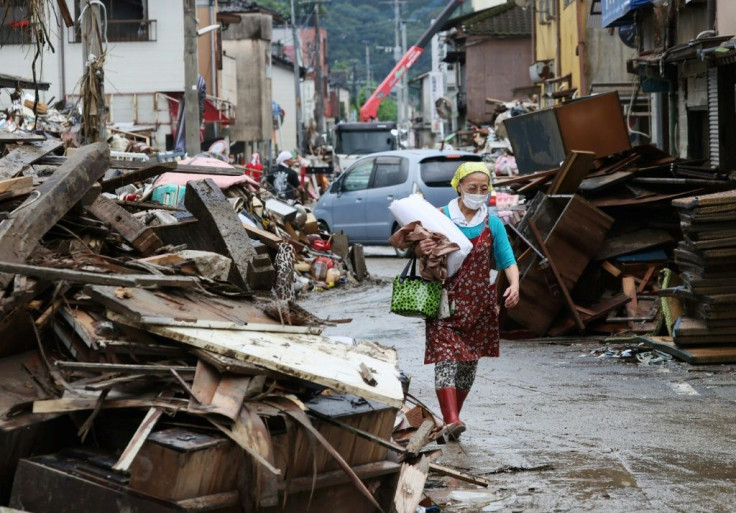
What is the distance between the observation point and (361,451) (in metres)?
5.54

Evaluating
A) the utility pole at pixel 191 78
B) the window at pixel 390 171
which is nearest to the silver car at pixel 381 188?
the window at pixel 390 171

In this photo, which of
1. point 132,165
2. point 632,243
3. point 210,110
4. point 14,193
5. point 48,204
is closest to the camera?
point 48,204

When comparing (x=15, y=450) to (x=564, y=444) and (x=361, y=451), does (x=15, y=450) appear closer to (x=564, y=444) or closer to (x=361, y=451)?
(x=361, y=451)

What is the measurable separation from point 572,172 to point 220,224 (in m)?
5.74

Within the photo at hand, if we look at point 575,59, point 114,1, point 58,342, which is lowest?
point 58,342

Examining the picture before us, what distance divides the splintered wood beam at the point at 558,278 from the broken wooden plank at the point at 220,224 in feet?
16.0

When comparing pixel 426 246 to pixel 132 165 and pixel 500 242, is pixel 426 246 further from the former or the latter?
pixel 132 165

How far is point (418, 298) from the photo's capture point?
796 centimetres

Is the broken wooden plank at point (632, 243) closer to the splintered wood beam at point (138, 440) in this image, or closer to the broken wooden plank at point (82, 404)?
the broken wooden plank at point (82, 404)

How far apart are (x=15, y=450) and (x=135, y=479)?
703 mm

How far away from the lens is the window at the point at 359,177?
25.4 m

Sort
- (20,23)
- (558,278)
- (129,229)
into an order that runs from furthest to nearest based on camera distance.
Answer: (558,278) < (20,23) < (129,229)

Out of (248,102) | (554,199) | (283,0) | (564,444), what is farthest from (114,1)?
(283,0)

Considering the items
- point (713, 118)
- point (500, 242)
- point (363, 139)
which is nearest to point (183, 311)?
point (500, 242)
